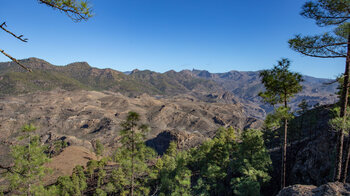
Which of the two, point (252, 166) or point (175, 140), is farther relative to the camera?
point (175, 140)

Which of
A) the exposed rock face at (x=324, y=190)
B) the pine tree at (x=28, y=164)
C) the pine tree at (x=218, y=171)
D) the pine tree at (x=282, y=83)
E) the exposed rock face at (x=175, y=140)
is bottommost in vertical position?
the exposed rock face at (x=175, y=140)

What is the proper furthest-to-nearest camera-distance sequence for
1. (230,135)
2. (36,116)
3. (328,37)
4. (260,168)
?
(36,116), (230,135), (260,168), (328,37)

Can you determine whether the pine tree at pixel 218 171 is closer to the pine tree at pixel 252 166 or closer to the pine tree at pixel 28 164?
the pine tree at pixel 252 166

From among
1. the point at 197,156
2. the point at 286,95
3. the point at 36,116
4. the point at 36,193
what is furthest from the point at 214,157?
the point at 36,116

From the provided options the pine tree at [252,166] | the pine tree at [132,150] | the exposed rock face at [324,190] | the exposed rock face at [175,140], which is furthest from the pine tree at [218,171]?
the exposed rock face at [175,140]

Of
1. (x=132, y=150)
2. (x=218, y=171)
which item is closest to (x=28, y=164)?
(x=132, y=150)

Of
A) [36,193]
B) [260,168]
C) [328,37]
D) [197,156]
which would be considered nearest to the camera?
[328,37]

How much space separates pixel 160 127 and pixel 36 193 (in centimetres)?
17693

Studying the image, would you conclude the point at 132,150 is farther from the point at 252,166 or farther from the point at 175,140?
the point at 175,140

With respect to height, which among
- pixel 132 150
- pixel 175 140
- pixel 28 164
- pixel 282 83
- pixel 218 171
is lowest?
pixel 175 140

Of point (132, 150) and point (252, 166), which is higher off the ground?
point (132, 150)

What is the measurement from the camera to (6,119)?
546ft

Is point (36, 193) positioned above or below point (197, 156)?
above

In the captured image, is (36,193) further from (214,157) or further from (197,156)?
(197,156)
